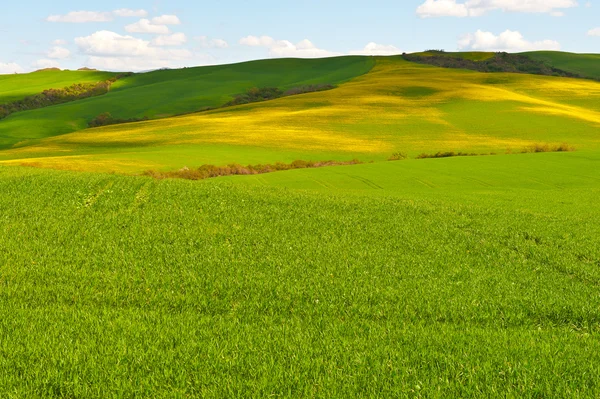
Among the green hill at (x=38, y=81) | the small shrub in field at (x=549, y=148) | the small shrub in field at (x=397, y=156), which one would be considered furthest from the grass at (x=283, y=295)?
the green hill at (x=38, y=81)

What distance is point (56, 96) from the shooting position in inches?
5320

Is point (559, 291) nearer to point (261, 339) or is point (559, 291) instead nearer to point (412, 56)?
point (261, 339)

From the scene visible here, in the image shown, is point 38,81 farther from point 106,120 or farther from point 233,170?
point 233,170

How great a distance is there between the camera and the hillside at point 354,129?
58719mm

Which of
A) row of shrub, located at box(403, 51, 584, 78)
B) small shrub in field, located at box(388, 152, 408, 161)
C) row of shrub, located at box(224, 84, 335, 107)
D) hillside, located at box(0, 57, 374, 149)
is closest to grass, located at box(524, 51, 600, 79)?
row of shrub, located at box(403, 51, 584, 78)

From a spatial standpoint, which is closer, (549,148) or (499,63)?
(549,148)

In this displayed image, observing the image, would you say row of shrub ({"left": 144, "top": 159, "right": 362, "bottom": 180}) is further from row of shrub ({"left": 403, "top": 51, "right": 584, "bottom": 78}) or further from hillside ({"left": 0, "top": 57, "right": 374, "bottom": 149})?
row of shrub ({"left": 403, "top": 51, "right": 584, "bottom": 78})

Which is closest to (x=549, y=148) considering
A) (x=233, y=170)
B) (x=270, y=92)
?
(x=233, y=170)

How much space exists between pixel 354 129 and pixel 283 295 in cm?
6553

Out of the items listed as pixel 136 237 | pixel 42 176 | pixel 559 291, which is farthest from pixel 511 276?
pixel 42 176

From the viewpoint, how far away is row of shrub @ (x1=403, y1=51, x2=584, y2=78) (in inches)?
5782

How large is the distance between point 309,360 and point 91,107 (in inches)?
4606

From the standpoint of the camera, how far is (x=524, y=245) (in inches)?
698

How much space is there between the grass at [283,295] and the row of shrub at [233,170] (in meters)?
20.3
